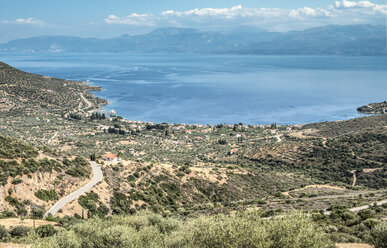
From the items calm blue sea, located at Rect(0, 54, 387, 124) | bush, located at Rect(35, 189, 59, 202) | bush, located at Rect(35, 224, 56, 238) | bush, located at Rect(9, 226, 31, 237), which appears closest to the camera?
bush, located at Rect(9, 226, 31, 237)

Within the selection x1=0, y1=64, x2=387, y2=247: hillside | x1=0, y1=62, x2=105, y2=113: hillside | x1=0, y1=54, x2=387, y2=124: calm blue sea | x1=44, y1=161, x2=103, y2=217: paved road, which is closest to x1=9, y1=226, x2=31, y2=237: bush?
x1=0, y1=64, x2=387, y2=247: hillside

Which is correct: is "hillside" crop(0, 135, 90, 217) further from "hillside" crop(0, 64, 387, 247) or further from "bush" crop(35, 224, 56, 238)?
"bush" crop(35, 224, 56, 238)

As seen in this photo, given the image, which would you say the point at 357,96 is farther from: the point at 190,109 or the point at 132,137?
the point at 132,137

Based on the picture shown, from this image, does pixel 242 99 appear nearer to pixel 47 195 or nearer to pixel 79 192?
pixel 79 192

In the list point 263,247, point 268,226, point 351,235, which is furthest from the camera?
point 351,235

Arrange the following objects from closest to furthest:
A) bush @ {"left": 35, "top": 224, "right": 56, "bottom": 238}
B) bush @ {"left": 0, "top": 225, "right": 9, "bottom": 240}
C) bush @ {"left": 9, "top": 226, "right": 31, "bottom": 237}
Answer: bush @ {"left": 0, "top": 225, "right": 9, "bottom": 240}, bush @ {"left": 9, "top": 226, "right": 31, "bottom": 237}, bush @ {"left": 35, "top": 224, "right": 56, "bottom": 238}

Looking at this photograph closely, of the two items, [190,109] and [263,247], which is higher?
[263,247]

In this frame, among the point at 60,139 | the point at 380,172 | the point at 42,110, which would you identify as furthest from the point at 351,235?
the point at 42,110

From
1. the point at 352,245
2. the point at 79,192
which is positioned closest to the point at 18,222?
the point at 79,192
